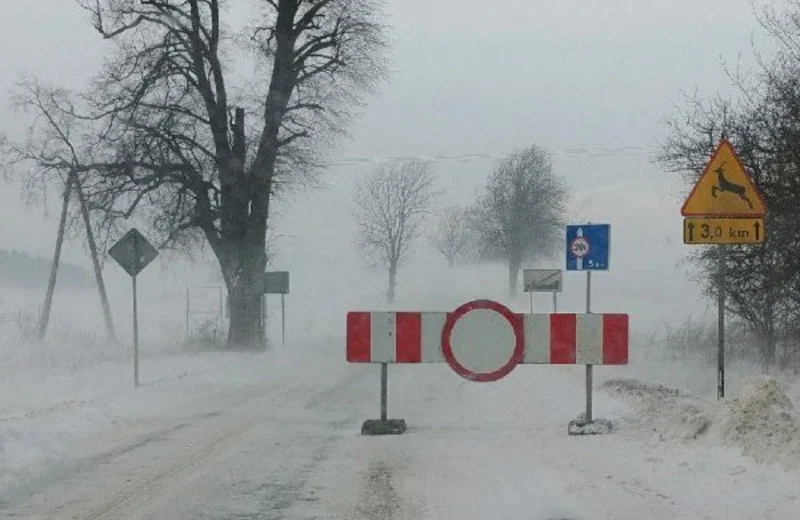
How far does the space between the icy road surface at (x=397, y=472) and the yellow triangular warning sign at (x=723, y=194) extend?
8.47 feet

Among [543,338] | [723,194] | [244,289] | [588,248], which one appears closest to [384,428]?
[543,338]

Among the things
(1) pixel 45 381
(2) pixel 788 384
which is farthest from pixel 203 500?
(2) pixel 788 384

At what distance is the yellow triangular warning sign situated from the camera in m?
9.98

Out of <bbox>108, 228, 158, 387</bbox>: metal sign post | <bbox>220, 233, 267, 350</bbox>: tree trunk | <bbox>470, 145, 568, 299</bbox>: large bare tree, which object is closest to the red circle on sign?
<bbox>108, 228, 158, 387</bbox>: metal sign post

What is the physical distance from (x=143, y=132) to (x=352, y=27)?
280 inches

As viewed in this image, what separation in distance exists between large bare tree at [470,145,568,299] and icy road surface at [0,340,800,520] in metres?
54.3

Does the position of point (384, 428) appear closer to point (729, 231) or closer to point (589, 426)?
point (589, 426)

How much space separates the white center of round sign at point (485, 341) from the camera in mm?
9906

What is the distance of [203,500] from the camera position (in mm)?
7191

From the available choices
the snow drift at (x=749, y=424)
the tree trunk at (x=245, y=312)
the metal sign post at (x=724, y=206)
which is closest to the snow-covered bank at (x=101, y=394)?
the tree trunk at (x=245, y=312)

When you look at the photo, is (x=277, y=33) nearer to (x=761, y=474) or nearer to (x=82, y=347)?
(x=82, y=347)

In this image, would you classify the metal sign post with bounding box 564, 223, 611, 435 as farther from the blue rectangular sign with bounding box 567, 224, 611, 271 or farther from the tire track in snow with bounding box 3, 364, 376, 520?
the tire track in snow with bounding box 3, 364, 376, 520

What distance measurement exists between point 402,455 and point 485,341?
5.33ft

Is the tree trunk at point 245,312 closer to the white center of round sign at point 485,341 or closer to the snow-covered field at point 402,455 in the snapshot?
the snow-covered field at point 402,455
